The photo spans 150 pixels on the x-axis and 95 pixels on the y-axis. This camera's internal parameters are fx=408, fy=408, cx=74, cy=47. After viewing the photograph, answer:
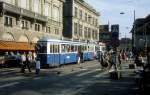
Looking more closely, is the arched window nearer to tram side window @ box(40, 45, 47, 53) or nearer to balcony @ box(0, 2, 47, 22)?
balcony @ box(0, 2, 47, 22)

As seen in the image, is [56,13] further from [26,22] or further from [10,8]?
[10,8]

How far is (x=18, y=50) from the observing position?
49.2 metres

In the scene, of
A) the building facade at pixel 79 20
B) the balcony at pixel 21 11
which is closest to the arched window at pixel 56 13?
the building facade at pixel 79 20

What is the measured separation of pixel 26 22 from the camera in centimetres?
5719

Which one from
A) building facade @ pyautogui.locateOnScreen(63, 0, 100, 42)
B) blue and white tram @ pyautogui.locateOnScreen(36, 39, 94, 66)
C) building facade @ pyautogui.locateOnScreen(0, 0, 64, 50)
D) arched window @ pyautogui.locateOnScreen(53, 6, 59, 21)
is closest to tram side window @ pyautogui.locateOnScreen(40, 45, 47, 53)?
blue and white tram @ pyautogui.locateOnScreen(36, 39, 94, 66)

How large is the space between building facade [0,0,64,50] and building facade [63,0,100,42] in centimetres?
955

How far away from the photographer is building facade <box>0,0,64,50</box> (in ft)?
162

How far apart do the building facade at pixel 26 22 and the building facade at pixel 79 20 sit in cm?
955

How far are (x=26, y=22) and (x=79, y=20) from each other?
3534 cm

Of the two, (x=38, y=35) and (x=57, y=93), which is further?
(x=38, y=35)

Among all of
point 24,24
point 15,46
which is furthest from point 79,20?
point 15,46

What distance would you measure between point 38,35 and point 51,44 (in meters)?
23.1

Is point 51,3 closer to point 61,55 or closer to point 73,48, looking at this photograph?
point 73,48

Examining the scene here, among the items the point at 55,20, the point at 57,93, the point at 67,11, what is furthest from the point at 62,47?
the point at 67,11
